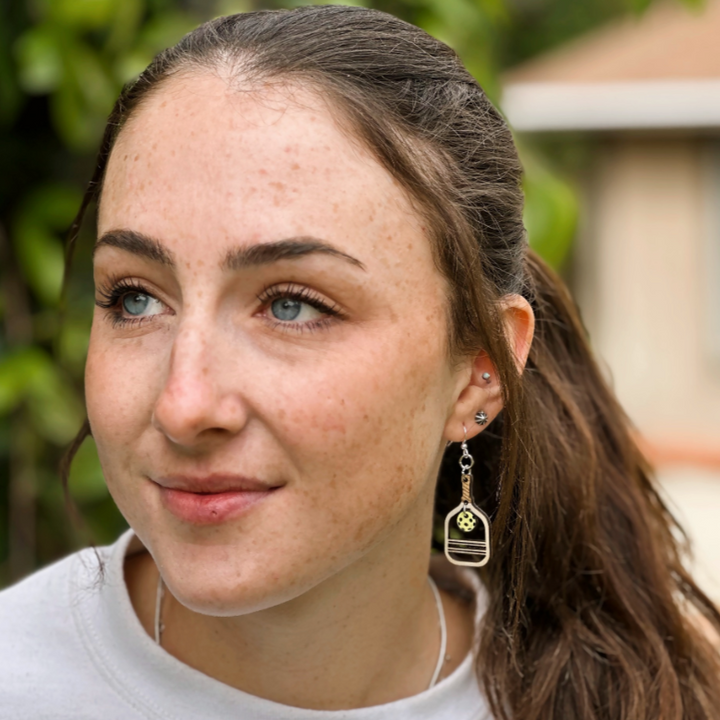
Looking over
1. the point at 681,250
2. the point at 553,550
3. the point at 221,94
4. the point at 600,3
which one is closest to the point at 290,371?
the point at 221,94

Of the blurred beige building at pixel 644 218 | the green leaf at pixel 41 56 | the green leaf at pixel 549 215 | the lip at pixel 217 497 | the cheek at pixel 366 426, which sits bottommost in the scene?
the lip at pixel 217 497

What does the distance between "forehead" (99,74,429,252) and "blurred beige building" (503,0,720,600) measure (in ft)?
23.1

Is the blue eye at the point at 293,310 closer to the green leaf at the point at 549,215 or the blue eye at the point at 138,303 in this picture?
the blue eye at the point at 138,303

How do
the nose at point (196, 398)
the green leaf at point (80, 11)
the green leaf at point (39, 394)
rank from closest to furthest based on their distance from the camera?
the nose at point (196, 398)
the green leaf at point (80, 11)
the green leaf at point (39, 394)

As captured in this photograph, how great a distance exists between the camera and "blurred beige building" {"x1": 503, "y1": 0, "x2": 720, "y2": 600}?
844cm

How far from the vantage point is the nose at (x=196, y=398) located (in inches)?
55.6

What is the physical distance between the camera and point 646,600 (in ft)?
7.13

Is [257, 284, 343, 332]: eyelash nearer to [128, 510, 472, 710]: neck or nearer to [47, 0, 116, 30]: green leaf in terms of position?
[128, 510, 472, 710]: neck

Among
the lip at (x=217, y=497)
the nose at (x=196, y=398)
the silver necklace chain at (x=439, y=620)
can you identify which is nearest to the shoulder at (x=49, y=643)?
the silver necklace chain at (x=439, y=620)

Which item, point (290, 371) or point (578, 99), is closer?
point (290, 371)

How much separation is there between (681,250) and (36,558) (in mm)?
7511

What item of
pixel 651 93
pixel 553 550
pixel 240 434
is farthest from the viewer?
pixel 651 93

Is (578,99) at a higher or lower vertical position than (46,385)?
higher

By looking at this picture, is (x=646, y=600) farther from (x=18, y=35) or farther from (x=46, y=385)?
(x=18, y=35)
